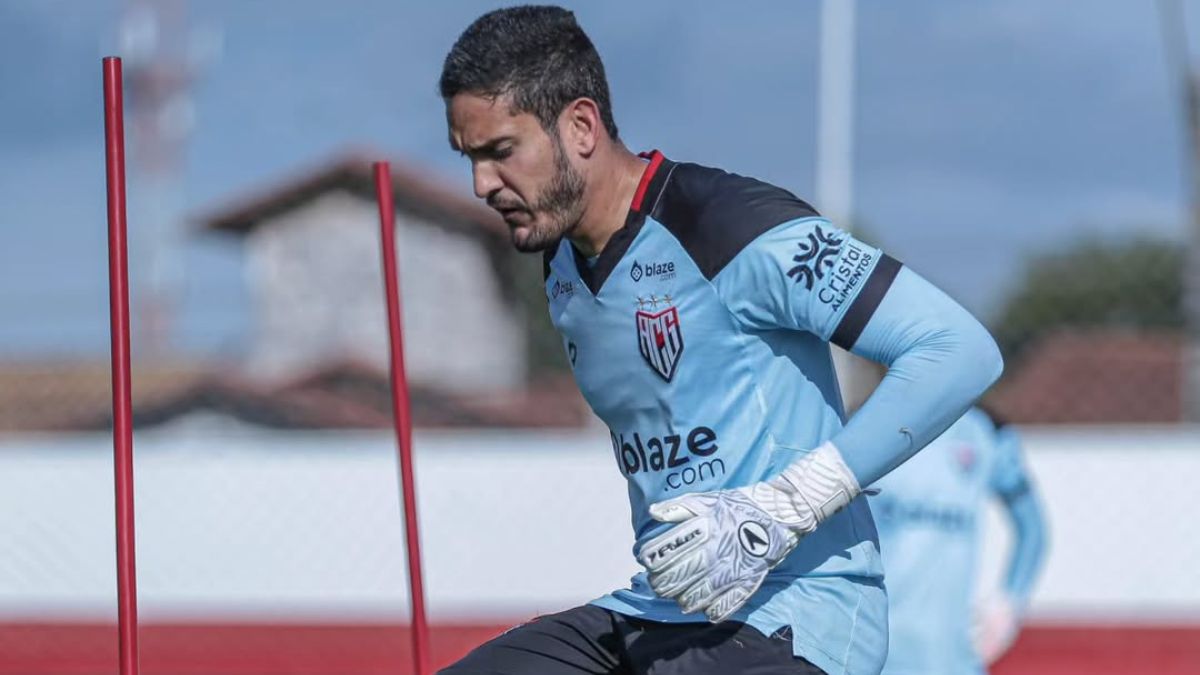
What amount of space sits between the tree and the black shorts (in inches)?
295

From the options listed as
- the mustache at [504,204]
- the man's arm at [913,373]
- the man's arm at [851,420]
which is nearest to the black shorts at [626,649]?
the man's arm at [851,420]

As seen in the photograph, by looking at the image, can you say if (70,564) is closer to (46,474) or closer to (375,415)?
(46,474)

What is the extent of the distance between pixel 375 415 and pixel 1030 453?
186 inches

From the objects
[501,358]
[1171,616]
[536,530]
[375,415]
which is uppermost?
[501,358]

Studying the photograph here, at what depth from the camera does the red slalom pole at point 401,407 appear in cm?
378

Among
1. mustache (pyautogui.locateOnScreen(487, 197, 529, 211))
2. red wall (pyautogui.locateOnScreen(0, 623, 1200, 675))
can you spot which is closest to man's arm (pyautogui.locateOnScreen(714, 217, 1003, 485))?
mustache (pyautogui.locateOnScreen(487, 197, 529, 211))

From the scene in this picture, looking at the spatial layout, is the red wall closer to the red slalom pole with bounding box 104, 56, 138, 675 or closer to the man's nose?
the red slalom pole with bounding box 104, 56, 138, 675

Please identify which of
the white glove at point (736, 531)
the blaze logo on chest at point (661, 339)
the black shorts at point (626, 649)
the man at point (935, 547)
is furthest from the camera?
the man at point (935, 547)

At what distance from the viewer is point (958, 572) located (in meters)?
5.71

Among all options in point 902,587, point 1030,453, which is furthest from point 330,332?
point 902,587

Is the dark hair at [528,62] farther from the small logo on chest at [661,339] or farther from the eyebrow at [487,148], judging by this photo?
the small logo on chest at [661,339]

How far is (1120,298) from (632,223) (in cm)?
904

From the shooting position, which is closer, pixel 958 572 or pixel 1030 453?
pixel 958 572

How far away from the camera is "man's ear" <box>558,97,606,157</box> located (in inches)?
123
